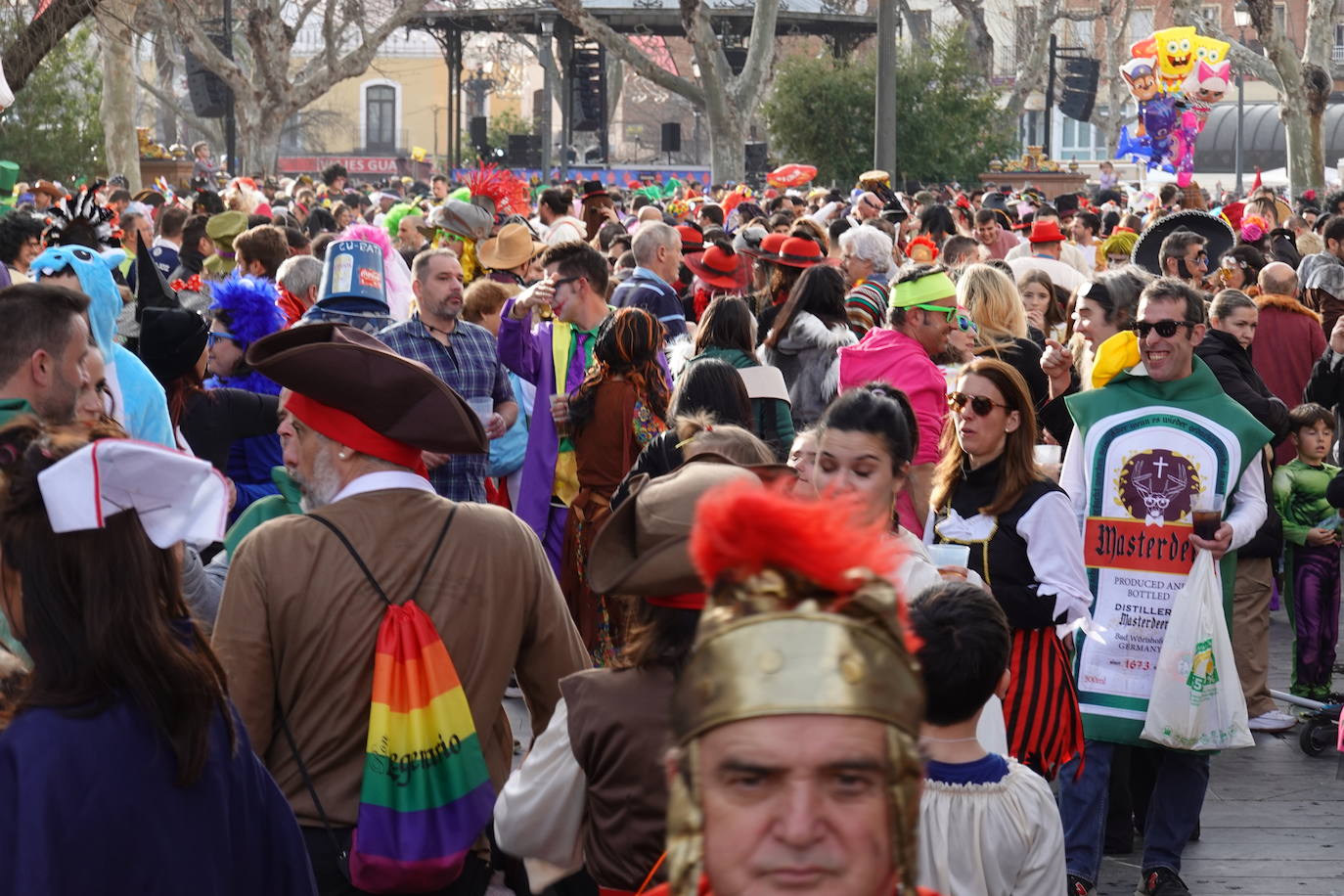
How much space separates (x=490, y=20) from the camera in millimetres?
40031

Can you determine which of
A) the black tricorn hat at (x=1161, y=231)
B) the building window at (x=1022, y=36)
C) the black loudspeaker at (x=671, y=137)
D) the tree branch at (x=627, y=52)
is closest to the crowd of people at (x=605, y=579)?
the black tricorn hat at (x=1161, y=231)

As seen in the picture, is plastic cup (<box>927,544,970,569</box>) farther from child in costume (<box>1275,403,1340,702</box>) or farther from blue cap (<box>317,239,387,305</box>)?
child in costume (<box>1275,403,1340,702</box>)

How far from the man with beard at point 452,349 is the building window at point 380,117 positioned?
263 ft

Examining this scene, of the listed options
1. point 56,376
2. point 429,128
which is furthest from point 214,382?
point 429,128

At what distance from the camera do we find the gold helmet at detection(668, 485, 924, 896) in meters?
1.81

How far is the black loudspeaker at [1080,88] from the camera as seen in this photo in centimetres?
3859

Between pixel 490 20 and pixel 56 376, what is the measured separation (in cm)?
3726

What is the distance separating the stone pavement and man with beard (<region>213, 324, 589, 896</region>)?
2874 mm

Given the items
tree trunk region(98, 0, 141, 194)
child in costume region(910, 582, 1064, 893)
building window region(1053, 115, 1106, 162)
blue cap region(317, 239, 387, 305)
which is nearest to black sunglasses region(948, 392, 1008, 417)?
child in costume region(910, 582, 1064, 893)

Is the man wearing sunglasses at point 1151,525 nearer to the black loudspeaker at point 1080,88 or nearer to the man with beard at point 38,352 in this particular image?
the man with beard at point 38,352

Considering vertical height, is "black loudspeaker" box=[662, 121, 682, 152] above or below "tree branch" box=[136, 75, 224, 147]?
below

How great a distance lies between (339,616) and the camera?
340cm

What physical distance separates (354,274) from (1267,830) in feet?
13.5

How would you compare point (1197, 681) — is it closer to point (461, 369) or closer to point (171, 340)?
point (461, 369)
